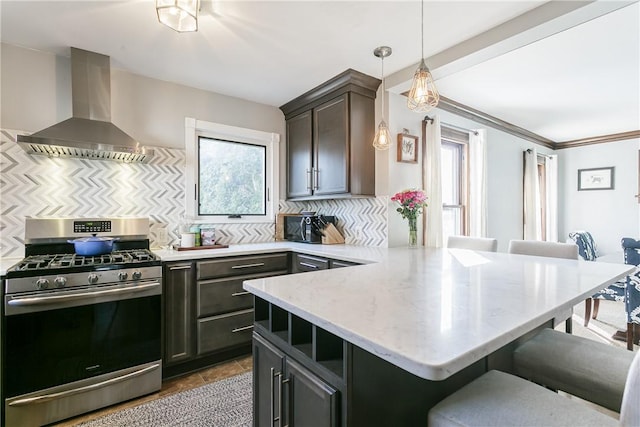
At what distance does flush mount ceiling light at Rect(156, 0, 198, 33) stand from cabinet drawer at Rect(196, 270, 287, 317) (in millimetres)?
1741

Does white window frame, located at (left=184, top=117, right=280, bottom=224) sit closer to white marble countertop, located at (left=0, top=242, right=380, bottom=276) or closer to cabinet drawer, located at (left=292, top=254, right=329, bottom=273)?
white marble countertop, located at (left=0, top=242, right=380, bottom=276)

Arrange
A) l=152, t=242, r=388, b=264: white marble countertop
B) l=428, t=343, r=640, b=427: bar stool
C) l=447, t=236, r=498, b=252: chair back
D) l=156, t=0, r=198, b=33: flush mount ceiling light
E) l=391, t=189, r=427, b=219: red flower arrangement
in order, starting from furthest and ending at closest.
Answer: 1. l=391, t=189, r=427, b=219: red flower arrangement
2. l=447, t=236, r=498, b=252: chair back
3. l=152, t=242, r=388, b=264: white marble countertop
4. l=156, t=0, r=198, b=33: flush mount ceiling light
5. l=428, t=343, r=640, b=427: bar stool

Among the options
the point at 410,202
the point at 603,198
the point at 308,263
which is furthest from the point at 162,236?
the point at 603,198

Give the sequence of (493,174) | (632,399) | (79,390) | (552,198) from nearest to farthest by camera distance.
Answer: (632,399), (79,390), (493,174), (552,198)

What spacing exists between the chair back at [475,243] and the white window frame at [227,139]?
6.28ft

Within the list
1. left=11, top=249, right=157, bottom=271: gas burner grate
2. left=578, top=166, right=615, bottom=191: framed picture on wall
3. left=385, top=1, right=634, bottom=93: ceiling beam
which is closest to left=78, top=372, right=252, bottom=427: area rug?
left=11, top=249, right=157, bottom=271: gas burner grate

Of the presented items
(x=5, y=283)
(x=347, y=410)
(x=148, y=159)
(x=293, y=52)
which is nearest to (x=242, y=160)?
(x=148, y=159)

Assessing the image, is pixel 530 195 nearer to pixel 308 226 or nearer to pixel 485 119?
pixel 485 119

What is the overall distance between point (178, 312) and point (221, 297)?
0.33 meters

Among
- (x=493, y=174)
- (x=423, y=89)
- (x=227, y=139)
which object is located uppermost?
(x=227, y=139)

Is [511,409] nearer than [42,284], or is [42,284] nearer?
[511,409]

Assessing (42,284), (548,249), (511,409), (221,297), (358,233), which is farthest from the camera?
(358,233)

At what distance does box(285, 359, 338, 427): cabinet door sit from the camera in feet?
2.74

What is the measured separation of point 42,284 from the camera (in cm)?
173
